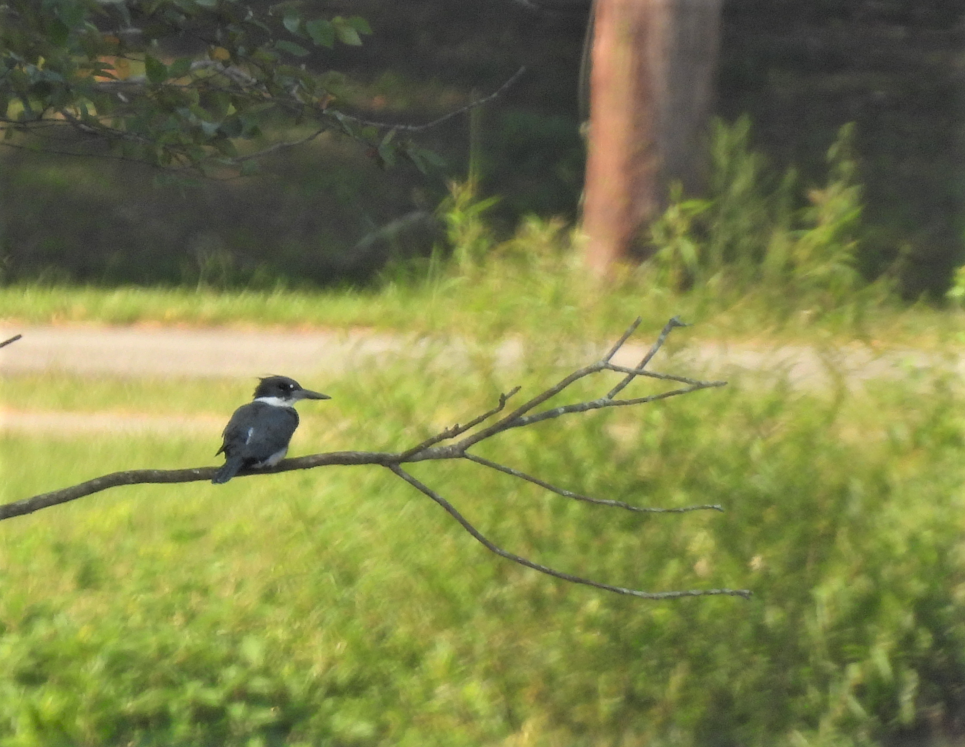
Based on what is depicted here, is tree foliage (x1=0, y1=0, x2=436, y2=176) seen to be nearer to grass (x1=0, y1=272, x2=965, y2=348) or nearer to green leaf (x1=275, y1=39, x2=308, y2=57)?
green leaf (x1=275, y1=39, x2=308, y2=57)

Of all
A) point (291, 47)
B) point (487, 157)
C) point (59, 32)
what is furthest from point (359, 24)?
point (487, 157)

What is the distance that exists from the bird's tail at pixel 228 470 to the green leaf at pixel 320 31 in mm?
875

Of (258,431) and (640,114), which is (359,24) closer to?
(258,431)

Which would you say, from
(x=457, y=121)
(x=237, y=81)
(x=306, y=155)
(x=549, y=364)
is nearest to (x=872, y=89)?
(x=457, y=121)

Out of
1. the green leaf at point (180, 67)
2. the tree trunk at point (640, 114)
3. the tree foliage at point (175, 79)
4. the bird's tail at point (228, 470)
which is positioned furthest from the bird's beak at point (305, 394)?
the tree trunk at point (640, 114)

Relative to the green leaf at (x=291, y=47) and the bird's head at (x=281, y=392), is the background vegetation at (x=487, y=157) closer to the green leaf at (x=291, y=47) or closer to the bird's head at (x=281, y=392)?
the bird's head at (x=281, y=392)

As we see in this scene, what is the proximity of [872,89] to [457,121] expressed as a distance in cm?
366

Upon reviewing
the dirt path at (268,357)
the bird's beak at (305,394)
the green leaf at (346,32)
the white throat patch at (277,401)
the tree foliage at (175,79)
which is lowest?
the dirt path at (268,357)

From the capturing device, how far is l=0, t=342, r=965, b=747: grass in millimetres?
3750

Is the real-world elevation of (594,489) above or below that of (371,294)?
above

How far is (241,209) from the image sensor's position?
9406mm

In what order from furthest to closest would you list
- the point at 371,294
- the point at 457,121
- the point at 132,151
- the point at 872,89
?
the point at 872,89 < the point at 457,121 < the point at 371,294 < the point at 132,151

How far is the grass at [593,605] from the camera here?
12.3 ft

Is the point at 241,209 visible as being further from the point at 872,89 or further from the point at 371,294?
the point at 872,89
